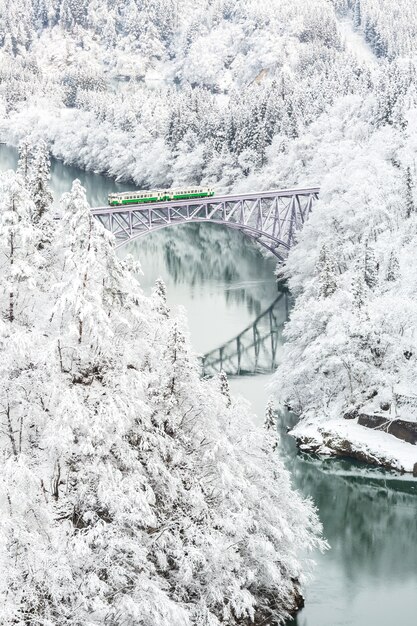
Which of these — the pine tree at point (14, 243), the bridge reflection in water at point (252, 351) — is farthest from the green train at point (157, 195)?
the pine tree at point (14, 243)

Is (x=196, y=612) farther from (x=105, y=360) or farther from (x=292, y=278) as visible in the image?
(x=292, y=278)

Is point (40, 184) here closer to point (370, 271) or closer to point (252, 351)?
point (370, 271)

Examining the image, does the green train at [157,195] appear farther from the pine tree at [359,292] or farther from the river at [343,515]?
the pine tree at [359,292]

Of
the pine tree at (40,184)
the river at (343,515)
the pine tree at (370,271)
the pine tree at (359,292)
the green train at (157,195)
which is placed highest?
the green train at (157,195)

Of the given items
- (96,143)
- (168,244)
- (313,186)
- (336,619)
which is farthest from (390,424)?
(96,143)

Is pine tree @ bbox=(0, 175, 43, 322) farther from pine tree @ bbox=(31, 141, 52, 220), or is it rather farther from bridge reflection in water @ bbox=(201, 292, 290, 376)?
bridge reflection in water @ bbox=(201, 292, 290, 376)
